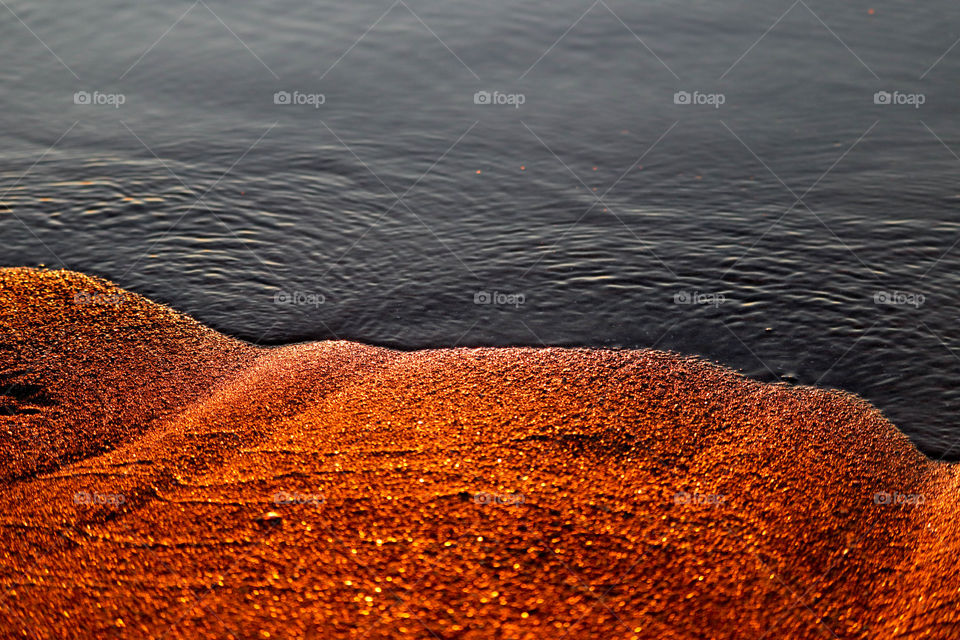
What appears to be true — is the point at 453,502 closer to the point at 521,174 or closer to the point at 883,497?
the point at 883,497

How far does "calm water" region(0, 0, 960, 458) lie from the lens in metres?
4.39

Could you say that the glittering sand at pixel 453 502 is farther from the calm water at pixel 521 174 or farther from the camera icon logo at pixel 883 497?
the calm water at pixel 521 174

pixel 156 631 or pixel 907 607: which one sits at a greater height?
pixel 156 631

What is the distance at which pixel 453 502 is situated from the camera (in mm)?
2730

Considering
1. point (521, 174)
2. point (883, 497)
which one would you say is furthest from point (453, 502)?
point (521, 174)

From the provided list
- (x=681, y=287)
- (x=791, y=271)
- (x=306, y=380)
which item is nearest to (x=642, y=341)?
(x=681, y=287)

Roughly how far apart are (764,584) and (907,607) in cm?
43

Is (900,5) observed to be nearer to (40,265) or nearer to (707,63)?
(707,63)

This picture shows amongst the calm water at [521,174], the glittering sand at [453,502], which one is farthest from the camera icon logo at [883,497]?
the calm water at [521,174]

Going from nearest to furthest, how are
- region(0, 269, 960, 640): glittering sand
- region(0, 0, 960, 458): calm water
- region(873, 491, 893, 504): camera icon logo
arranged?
region(0, 269, 960, 640): glittering sand, region(873, 491, 893, 504): camera icon logo, region(0, 0, 960, 458): calm water

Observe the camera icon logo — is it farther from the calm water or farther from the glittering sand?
the calm water

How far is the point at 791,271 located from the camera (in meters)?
4.84

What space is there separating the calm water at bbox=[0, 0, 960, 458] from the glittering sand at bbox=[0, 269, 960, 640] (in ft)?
1.98

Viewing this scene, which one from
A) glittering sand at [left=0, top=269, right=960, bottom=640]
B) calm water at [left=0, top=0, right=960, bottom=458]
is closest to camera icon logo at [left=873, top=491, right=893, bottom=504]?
glittering sand at [left=0, top=269, right=960, bottom=640]
